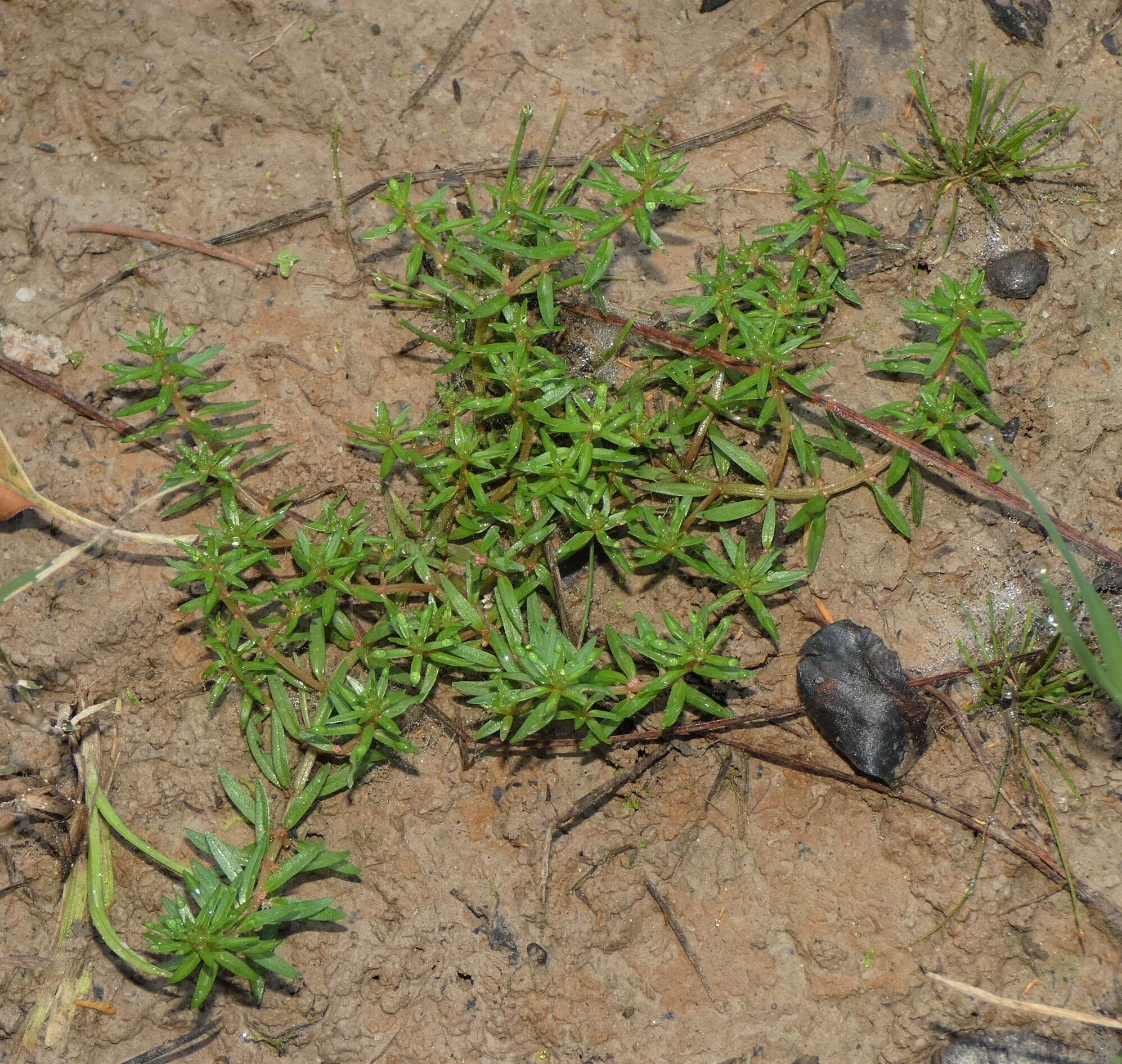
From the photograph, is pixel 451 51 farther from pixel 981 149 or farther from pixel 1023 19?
pixel 1023 19

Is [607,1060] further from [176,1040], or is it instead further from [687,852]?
[176,1040]

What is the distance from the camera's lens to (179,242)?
4156mm

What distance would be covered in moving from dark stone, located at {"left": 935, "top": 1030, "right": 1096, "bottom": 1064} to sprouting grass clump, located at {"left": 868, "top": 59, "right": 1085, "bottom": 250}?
2.75 m

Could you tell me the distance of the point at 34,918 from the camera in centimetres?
342

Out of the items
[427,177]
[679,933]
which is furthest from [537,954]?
[427,177]

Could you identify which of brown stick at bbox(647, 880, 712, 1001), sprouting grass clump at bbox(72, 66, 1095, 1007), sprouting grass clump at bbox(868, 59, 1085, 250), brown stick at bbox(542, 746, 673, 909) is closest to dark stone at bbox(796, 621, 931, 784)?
sprouting grass clump at bbox(72, 66, 1095, 1007)

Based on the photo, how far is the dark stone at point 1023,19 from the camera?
4250 mm

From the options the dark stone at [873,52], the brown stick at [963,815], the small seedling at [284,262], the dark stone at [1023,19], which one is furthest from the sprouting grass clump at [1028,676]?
the small seedling at [284,262]

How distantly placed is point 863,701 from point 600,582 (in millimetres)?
984

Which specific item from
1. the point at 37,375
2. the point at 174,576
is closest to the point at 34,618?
the point at 174,576

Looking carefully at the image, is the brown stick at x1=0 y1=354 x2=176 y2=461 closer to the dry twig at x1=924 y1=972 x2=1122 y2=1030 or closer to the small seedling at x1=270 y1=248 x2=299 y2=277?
the small seedling at x1=270 y1=248 x2=299 y2=277

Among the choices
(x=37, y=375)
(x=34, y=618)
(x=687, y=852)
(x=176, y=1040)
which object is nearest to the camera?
(x=176, y=1040)

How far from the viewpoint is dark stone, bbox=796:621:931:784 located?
341 centimetres

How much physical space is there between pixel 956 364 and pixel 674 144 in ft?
4.78
